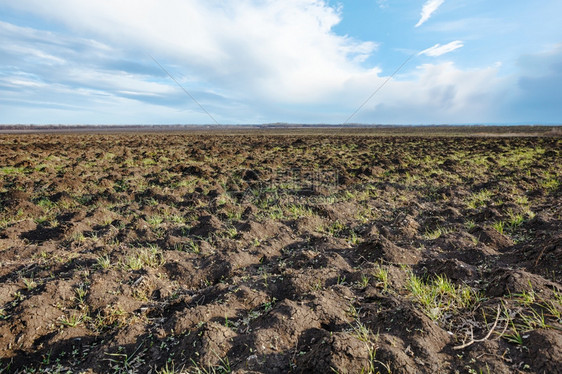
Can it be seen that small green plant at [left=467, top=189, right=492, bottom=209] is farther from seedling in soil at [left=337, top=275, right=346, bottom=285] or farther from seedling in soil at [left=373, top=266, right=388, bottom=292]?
seedling in soil at [left=337, top=275, right=346, bottom=285]

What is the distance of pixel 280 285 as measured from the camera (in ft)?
11.9

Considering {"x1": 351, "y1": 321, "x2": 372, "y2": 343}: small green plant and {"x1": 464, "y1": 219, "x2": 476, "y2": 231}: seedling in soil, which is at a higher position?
{"x1": 351, "y1": 321, "x2": 372, "y2": 343}: small green plant

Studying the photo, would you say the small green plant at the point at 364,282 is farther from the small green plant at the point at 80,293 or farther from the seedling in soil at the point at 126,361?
the small green plant at the point at 80,293

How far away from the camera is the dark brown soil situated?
2438mm

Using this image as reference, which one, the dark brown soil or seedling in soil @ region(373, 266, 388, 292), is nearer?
the dark brown soil

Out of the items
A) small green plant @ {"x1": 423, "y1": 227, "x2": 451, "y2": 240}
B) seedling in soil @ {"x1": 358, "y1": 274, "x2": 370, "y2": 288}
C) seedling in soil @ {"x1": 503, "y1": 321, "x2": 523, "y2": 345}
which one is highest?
seedling in soil @ {"x1": 503, "y1": 321, "x2": 523, "y2": 345}

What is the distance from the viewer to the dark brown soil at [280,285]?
2438 mm

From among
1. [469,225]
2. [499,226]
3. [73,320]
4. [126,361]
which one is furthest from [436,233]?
[73,320]

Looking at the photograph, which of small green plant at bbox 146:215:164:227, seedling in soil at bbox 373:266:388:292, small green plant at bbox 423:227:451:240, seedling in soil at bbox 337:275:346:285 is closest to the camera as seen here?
seedling in soil at bbox 373:266:388:292

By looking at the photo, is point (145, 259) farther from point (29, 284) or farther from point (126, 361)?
point (126, 361)

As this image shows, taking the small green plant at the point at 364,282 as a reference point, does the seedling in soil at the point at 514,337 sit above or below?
above

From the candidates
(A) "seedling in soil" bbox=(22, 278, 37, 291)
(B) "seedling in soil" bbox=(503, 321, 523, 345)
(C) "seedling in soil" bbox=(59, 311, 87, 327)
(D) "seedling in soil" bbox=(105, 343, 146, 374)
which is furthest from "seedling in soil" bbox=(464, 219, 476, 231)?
(A) "seedling in soil" bbox=(22, 278, 37, 291)

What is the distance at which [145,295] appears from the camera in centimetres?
357

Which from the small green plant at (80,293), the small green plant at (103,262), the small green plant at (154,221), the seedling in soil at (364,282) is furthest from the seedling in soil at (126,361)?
the small green plant at (154,221)
